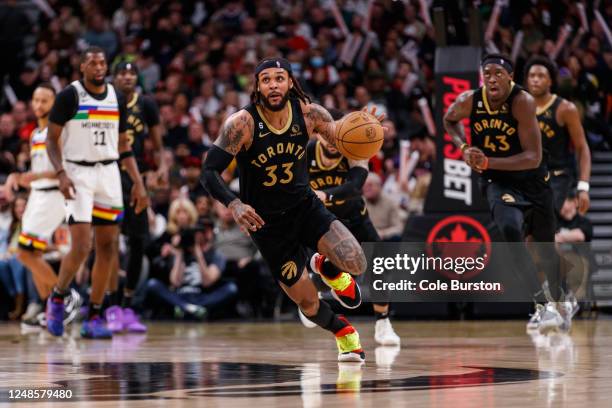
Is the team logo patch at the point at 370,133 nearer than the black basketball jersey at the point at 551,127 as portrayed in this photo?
Yes

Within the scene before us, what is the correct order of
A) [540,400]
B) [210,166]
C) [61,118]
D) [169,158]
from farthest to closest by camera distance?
[169,158] < [61,118] < [210,166] < [540,400]

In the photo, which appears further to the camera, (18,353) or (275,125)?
(18,353)

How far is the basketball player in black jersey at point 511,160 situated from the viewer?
9.01m

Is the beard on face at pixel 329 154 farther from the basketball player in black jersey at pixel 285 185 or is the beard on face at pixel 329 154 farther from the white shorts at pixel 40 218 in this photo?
the white shorts at pixel 40 218

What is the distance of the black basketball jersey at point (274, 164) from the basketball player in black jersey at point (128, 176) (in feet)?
11.8

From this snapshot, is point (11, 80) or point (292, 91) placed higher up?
point (11, 80)

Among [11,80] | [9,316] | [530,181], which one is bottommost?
[9,316]

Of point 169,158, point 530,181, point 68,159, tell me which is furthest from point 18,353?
point 169,158

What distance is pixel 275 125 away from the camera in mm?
6875

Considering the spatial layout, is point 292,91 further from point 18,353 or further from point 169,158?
point 169,158

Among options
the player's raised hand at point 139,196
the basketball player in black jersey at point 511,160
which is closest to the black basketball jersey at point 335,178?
the basketball player in black jersey at point 511,160

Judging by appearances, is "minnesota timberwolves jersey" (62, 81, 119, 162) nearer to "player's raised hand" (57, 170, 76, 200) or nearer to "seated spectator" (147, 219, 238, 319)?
"player's raised hand" (57, 170, 76, 200)

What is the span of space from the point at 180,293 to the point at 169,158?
2.28 metres

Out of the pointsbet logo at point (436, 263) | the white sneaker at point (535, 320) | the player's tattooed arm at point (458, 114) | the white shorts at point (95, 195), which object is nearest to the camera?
the white shorts at point (95, 195)
